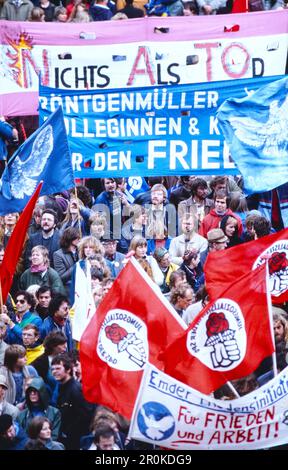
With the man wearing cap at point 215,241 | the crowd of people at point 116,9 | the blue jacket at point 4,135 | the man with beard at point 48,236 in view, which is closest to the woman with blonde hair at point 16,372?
the man with beard at point 48,236

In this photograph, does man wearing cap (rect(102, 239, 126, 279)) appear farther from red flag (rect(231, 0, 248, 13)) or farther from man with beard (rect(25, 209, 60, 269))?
red flag (rect(231, 0, 248, 13))

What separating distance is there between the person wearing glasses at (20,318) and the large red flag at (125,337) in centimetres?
145

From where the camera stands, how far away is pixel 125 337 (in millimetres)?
16891

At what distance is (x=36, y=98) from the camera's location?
21.3m

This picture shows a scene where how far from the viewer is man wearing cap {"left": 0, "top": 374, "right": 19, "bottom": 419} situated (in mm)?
17469

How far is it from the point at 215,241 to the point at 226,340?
9.68ft

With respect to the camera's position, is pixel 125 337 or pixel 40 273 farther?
pixel 40 273

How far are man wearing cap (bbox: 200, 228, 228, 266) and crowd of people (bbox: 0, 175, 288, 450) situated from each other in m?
0.01

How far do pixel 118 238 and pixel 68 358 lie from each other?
2.98 meters

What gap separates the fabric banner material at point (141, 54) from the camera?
21016mm

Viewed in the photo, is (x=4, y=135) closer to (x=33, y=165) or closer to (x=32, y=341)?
(x=33, y=165)

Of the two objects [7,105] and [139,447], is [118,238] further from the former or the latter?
[139,447]

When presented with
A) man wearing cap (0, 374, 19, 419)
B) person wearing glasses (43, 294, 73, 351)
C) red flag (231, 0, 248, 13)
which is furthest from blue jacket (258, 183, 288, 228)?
man wearing cap (0, 374, 19, 419)

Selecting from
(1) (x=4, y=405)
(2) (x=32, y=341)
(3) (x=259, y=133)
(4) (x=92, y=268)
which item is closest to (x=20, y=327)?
(2) (x=32, y=341)
